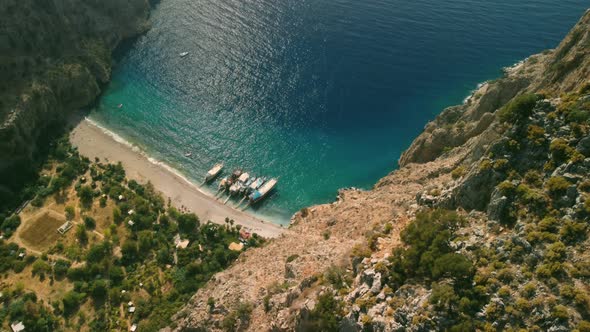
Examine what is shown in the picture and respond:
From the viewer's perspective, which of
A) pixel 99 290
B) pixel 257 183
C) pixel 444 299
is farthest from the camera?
pixel 257 183

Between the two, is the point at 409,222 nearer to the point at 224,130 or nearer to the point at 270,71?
the point at 224,130

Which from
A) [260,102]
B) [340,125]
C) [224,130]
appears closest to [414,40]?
[340,125]

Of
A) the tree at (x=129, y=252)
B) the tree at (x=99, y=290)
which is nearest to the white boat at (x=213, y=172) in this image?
the tree at (x=129, y=252)

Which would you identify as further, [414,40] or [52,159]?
[414,40]

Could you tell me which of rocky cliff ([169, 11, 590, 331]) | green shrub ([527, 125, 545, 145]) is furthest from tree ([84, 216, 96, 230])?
green shrub ([527, 125, 545, 145])

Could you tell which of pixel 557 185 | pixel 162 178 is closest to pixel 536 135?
pixel 557 185

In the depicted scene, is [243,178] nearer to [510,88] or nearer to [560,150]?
[510,88]
